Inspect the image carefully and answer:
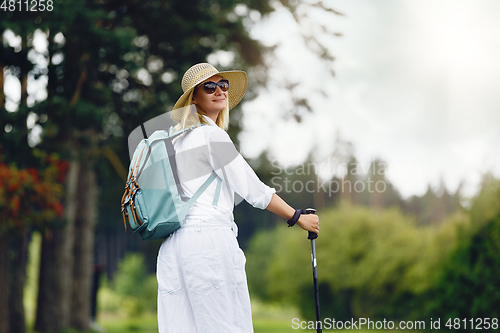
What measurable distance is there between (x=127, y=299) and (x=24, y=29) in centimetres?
2577

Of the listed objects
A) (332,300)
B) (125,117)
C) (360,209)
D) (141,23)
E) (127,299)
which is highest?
(141,23)

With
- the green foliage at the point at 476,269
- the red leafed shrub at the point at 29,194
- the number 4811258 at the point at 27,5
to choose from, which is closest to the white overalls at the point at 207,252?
the number 4811258 at the point at 27,5

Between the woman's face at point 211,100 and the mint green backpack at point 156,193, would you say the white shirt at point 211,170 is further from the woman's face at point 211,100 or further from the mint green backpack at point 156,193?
the woman's face at point 211,100

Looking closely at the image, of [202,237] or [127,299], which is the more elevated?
[202,237]

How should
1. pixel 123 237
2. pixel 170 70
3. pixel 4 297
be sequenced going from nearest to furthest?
pixel 4 297, pixel 170 70, pixel 123 237

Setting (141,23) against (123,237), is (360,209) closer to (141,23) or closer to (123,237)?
(141,23)

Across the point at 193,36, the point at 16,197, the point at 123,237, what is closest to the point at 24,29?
the point at 16,197

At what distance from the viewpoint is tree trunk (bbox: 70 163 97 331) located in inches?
485

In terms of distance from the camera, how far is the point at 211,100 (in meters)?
2.84

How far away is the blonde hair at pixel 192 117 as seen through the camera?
8.89ft

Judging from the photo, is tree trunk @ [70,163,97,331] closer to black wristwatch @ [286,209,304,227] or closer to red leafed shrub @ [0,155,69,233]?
red leafed shrub @ [0,155,69,233]

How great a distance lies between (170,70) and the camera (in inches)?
395

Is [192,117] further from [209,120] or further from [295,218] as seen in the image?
[295,218]

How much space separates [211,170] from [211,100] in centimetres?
42
